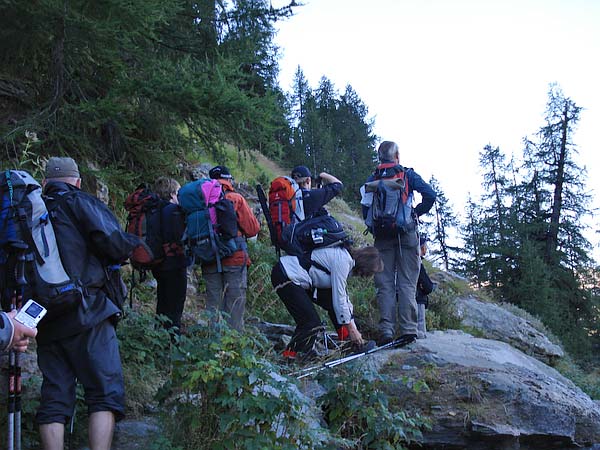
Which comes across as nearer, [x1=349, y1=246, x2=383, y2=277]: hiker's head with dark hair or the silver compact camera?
the silver compact camera

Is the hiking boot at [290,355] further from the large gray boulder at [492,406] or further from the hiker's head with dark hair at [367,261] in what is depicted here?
the hiker's head with dark hair at [367,261]

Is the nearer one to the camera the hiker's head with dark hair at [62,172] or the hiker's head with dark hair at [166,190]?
the hiker's head with dark hair at [62,172]

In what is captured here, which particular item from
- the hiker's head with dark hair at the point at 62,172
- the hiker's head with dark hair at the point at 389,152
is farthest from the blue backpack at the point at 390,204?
the hiker's head with dark hair at the point at 62,172

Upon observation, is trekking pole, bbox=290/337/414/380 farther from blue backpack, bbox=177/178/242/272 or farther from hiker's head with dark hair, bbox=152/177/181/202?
hiker's head with dark hair, bbox=152/177/181/202

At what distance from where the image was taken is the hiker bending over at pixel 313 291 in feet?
20.6

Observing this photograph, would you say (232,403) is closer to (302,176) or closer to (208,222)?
(208,222)

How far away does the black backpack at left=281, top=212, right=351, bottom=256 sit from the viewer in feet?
21.1

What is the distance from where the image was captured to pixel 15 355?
360 centimetres

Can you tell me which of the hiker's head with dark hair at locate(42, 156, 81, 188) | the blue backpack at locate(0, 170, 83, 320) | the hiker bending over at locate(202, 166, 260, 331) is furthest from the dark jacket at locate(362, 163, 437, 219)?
the blue backpack at locate(0, 170, 83, 320)

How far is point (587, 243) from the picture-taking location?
2828cm

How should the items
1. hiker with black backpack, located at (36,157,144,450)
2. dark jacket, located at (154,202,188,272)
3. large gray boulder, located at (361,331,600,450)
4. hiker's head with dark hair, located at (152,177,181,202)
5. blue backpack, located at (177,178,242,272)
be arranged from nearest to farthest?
hiker with black backpack, located at (36,157,144,450), large gray boulder, located at (361,331,600,450), blue backpack, located at (177,178,242,272), dark jacket, located at (154,202,188,272), hiker's head with dark hair, located at (152,177,181,202)

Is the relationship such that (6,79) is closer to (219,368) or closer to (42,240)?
(42,240)

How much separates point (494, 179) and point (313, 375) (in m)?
34.1

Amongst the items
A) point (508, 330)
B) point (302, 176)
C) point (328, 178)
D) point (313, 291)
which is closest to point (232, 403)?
point (313, 291)
